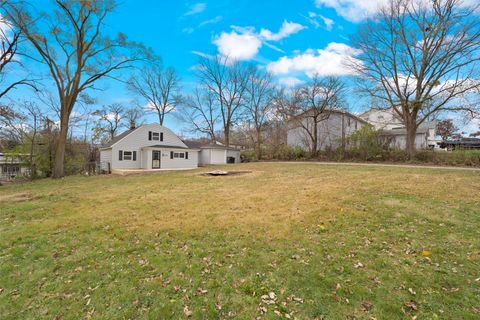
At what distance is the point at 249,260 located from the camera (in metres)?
3.47

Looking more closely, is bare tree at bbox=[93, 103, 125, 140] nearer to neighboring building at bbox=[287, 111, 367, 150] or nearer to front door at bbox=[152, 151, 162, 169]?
front door at bbox=[152, 151, 162, 169]

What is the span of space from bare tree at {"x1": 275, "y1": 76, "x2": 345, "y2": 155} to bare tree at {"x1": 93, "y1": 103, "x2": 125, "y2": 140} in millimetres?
24431

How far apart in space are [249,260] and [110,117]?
119ft

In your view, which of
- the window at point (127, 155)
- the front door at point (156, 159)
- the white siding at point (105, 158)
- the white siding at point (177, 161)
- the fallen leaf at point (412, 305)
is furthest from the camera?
the white siding at point (177, 161)

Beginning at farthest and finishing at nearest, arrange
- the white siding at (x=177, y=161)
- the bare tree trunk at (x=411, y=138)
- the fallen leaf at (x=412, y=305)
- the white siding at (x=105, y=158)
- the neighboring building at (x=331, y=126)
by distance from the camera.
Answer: the neighboring building at (x=331, y=126), the white siding at (x=177, y=161), the white siding at (x=105, y=158), the bare tree trunk at (x=411, y=138), the fallen leaf at (x=412, y=305)

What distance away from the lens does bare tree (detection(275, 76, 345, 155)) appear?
2148 cm

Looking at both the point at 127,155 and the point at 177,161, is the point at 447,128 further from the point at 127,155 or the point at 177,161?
the point at 127,155

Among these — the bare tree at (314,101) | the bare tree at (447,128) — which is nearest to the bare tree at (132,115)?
the bare tree at (314,101)

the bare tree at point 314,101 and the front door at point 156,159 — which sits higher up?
the bare tree at point 314,101

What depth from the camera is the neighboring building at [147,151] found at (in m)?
19.6

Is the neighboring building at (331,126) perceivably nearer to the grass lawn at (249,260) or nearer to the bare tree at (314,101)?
the bare tree at (314,101)

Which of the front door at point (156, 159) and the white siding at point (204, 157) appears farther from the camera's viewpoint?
the white siding at point (204, 157)

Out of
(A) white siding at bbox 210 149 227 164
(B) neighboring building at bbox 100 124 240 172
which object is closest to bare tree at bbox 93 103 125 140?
(B) neighboring building at bbox 100 124 240 172

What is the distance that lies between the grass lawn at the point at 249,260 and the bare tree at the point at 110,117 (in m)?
27.4
